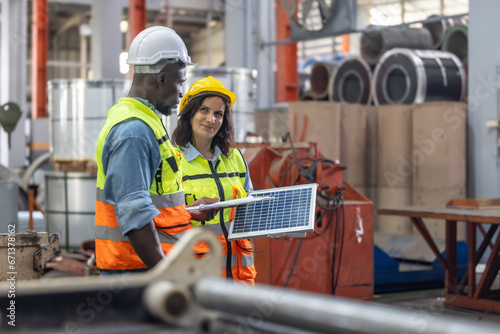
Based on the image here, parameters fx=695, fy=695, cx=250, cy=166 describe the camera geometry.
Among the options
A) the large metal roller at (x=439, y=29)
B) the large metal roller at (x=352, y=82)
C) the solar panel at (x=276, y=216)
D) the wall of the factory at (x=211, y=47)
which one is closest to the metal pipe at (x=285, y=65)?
the large metal roller at (x=352, y=82)

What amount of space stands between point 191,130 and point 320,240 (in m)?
2.74

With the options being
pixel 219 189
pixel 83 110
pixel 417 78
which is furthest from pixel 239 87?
pixel 219 189

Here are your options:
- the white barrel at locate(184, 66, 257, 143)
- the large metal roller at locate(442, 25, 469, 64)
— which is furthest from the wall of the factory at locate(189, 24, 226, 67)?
the white barrel at locate(184, 66, 257, 143)

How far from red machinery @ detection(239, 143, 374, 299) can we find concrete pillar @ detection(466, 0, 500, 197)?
2427mm

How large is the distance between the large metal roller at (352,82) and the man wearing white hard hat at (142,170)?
24.9 feet

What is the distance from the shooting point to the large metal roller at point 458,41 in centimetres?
1092

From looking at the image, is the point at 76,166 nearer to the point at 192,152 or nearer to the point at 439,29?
the point at 192,152

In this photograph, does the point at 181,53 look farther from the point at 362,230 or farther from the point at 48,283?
the point at 362,230

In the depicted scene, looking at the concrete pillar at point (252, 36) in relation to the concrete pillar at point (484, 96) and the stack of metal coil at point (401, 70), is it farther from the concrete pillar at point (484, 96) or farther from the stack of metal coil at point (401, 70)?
the concrete pillar at point (484, 96)

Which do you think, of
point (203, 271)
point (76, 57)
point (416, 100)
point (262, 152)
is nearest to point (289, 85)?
point (416, 100)

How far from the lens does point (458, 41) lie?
11039 millimetres

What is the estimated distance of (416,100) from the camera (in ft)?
29.7

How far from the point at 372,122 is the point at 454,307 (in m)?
3.24

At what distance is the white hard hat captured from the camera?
8.44 ft
